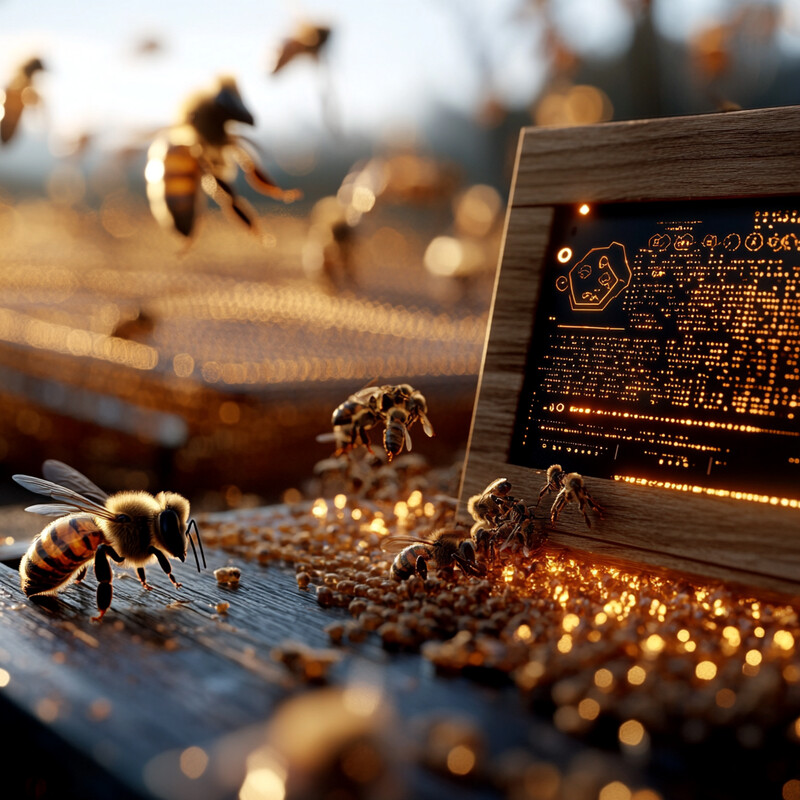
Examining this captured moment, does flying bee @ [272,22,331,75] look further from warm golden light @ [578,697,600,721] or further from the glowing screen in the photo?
warm golden light @ [578,697,600,721]

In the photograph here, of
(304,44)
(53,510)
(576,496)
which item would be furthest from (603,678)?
(304,44)

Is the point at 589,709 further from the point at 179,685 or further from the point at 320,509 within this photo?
the point at 320,509

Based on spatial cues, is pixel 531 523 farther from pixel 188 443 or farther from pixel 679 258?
pixel 188 443

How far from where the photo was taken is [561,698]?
65 cm

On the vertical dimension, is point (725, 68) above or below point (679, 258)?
above

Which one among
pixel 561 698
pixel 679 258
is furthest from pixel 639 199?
pixel 561 698

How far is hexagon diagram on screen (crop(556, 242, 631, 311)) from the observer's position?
3.16ft

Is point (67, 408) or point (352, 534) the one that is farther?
point (67, 408)

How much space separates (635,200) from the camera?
97 cm

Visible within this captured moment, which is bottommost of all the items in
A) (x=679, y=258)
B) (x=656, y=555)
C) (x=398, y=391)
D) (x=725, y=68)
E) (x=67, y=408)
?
(x=67, y=408)

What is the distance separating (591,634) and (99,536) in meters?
0.52

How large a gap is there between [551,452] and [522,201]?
333 mm

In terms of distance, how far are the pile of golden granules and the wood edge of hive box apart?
4cm

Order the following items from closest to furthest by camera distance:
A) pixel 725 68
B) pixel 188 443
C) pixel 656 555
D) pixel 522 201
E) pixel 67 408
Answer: pixel 656 555, pixel 522 201, pixel 188 443, pixel 725 68, pixel 67 408
